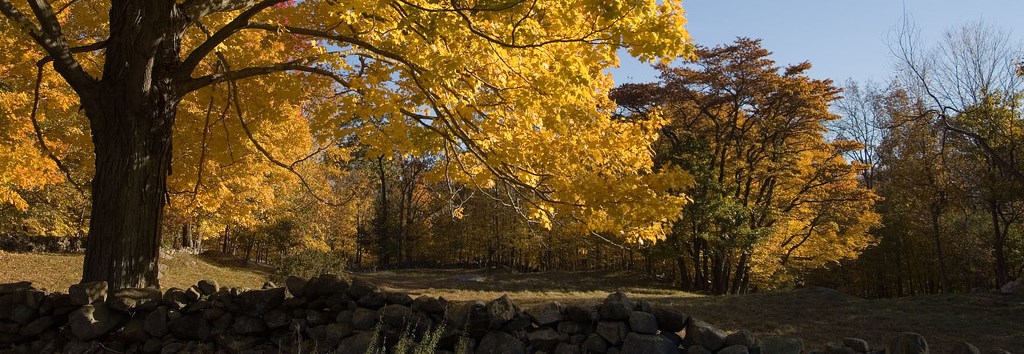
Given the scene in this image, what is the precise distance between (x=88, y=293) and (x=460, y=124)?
3.80 metres

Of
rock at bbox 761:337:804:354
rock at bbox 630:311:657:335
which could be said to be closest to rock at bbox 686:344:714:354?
rock at bbox 630:311:657:335

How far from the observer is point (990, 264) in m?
19.6

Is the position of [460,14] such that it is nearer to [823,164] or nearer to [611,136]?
[611,136]

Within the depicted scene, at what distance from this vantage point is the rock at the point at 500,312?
456 cm

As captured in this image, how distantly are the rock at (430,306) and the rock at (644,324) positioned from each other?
1.59m

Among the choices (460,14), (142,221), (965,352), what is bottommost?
(965,352)

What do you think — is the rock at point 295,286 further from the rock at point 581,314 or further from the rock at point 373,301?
the rock at point 581,314

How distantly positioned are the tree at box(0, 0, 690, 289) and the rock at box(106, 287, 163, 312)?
22cm

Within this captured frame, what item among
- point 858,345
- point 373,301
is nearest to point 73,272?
point 373,301

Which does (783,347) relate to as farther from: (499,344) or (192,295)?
(192,295)

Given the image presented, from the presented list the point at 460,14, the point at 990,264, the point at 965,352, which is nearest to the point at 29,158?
the point at 460,14

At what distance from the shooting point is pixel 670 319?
4477 mm

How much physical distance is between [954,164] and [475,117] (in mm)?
15501

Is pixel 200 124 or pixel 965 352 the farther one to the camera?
pixel 200 124
